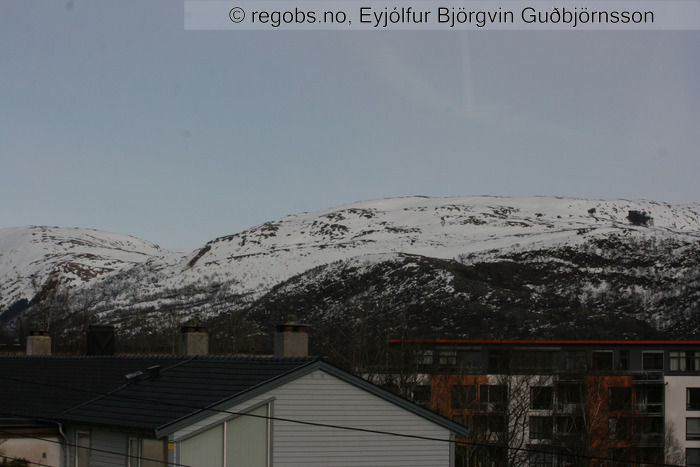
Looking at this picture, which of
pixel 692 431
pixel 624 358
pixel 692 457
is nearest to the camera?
pixel 692 457

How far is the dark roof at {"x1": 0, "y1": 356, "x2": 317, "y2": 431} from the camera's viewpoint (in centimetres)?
2216

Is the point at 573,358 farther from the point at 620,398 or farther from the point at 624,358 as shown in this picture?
the point at 620,398

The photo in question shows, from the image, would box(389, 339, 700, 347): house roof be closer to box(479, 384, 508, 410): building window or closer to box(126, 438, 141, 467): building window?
box(479, 384, 508, 410): building window

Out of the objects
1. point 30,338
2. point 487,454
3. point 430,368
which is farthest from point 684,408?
point 30,338

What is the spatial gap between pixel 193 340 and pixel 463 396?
112ft

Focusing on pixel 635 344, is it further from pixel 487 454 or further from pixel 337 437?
pixel 337 437

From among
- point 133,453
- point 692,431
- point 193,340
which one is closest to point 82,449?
point 133,453

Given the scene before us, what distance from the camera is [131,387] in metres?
24.9

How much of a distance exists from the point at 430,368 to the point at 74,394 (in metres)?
45.7

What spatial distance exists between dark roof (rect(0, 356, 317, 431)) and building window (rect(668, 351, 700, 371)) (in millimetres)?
56797

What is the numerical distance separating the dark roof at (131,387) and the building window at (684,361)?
186 ft

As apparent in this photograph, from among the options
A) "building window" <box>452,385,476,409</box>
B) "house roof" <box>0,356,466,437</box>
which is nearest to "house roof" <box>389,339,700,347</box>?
"building window" <box>452,385,476,409</box>

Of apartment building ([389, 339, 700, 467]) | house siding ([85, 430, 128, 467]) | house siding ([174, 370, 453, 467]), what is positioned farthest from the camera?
apartment building ([389, 339, 700, 467])

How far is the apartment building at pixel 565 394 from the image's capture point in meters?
60.0
